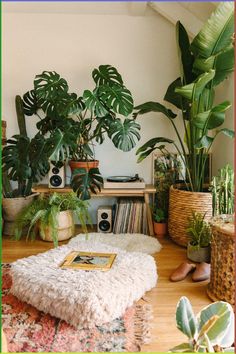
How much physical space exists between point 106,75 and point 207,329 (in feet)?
7.95

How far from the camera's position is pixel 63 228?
263cm

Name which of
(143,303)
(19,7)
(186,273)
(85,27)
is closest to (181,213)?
(186,273)

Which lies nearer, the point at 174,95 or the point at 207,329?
the point at 207,329

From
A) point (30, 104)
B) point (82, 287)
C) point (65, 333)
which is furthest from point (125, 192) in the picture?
point (65, 333)

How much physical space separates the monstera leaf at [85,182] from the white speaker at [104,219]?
29 cm

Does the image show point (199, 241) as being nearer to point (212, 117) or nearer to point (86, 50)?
point (212, 117)

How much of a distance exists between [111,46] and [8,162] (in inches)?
58.4

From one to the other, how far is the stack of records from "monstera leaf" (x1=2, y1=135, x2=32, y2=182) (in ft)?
2.84

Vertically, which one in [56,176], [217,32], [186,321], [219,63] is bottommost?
[186,321]

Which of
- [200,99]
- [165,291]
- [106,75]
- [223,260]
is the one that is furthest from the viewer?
[106,75]

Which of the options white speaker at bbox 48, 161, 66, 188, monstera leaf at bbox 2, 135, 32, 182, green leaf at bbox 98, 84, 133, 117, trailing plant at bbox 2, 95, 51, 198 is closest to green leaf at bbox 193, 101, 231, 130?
green leaf at bbox 98, 84, 133, 117

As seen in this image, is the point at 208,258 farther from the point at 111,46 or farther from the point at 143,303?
the point at 111,46

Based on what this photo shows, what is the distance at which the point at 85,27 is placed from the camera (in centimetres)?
300

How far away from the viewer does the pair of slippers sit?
1923mm
